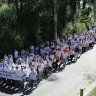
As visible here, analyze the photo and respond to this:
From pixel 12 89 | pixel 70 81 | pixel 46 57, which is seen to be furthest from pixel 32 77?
pixel 46 57

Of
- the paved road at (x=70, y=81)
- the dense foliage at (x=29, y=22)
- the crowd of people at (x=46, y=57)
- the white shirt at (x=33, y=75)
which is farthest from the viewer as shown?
the dense foliage at (x=29, y=22)

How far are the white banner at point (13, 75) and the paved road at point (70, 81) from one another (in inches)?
35.3

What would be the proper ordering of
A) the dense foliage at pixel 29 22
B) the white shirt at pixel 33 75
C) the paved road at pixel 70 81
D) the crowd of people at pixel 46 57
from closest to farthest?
the paved road at pixel 70 81, the white shirt at pixel 33 75, the crowd of people at pixel 46 57, the dense foliage at pixel 29 22

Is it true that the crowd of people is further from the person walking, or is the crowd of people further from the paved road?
the paved road

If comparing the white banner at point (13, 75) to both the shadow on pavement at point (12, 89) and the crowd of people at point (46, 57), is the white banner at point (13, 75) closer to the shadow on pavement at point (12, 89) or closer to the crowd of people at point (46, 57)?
the crowd of people at point (46, 57)

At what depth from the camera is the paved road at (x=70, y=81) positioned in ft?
71.6

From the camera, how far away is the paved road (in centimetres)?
2183

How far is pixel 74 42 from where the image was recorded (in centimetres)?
3044

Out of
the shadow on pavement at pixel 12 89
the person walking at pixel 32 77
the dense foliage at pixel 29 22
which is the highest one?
the dense foliage at pixel 29 22

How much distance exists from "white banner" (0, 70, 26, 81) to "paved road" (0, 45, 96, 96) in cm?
90

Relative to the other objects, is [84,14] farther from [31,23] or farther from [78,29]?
[31,23]

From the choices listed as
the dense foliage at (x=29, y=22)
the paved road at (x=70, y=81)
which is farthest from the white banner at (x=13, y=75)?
the dense foliage at (x=29, y=22)

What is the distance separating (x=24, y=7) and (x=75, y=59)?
689cm

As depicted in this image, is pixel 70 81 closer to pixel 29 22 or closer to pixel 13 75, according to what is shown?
pixel 13 75
